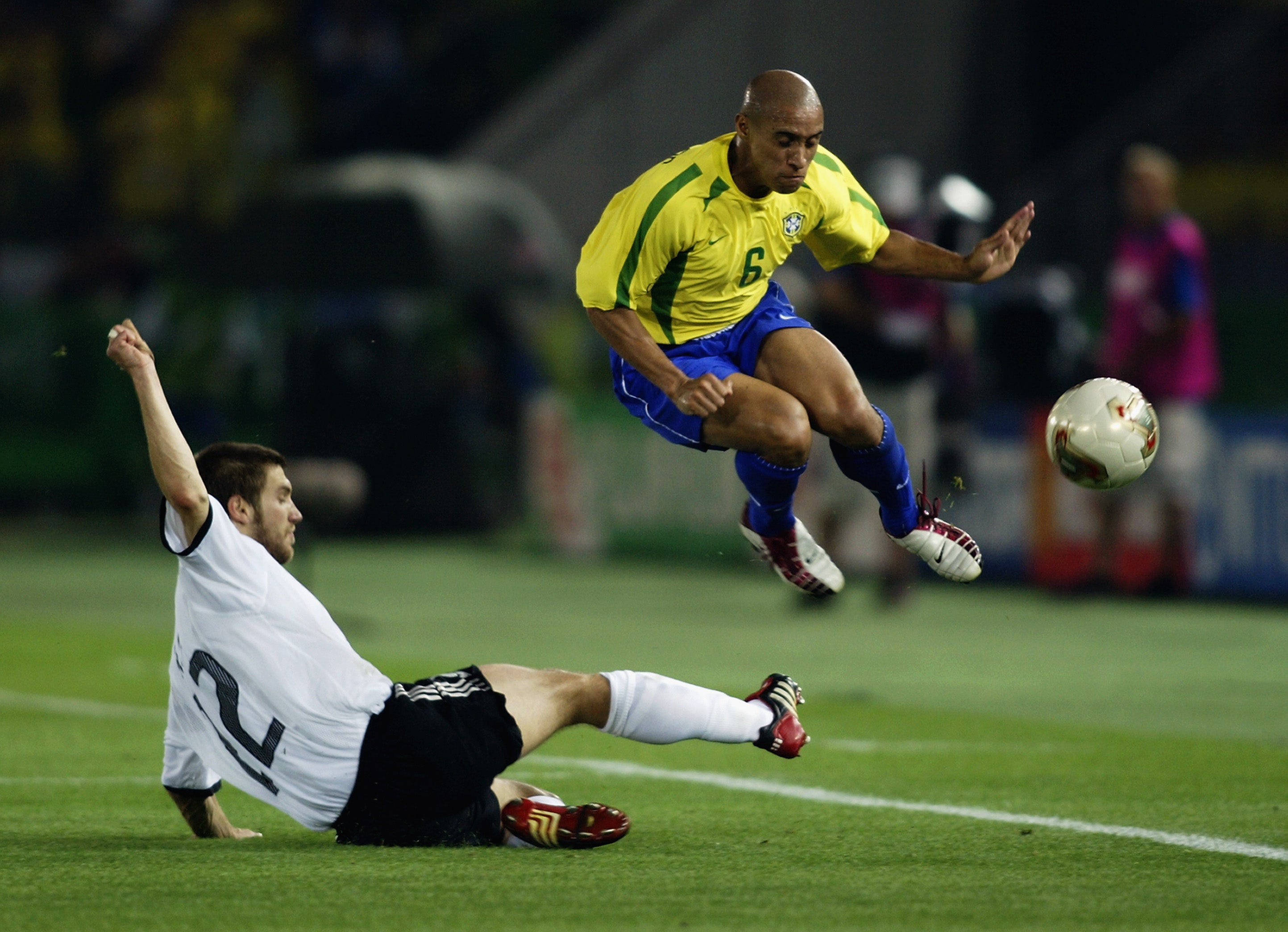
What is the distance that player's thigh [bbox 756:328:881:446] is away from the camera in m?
6.67

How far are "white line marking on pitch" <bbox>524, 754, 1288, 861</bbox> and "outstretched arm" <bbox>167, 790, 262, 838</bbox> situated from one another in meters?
1.85

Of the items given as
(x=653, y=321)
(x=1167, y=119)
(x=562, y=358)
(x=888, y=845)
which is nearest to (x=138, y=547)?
(x=562, y=358)

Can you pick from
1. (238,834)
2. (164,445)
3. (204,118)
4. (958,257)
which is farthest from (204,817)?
(204,118)

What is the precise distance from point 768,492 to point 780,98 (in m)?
1.55

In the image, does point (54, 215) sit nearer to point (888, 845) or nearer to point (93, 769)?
point (93, 769)

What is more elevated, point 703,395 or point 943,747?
point 703,395

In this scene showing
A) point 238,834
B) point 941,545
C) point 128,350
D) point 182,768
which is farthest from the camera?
point 941,545

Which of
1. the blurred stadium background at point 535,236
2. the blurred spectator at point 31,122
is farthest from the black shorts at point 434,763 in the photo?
the blurred spectator at point 31,122

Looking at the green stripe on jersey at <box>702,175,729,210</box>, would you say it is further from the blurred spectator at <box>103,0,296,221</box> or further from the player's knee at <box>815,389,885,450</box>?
the blurred spectator at <box>103,0,296,221</box>

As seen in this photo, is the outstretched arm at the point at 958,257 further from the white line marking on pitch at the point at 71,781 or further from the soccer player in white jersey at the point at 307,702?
the white line marking on pitch at the point at 71,781

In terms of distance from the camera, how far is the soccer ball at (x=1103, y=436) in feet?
21.6

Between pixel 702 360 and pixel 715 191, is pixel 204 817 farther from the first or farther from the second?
pixel 715 191

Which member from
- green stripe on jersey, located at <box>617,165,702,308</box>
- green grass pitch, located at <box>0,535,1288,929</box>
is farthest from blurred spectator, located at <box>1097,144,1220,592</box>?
green stripe on jersey, located at <box>617,165,702,308</box>

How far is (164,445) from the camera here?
5.08 meters
